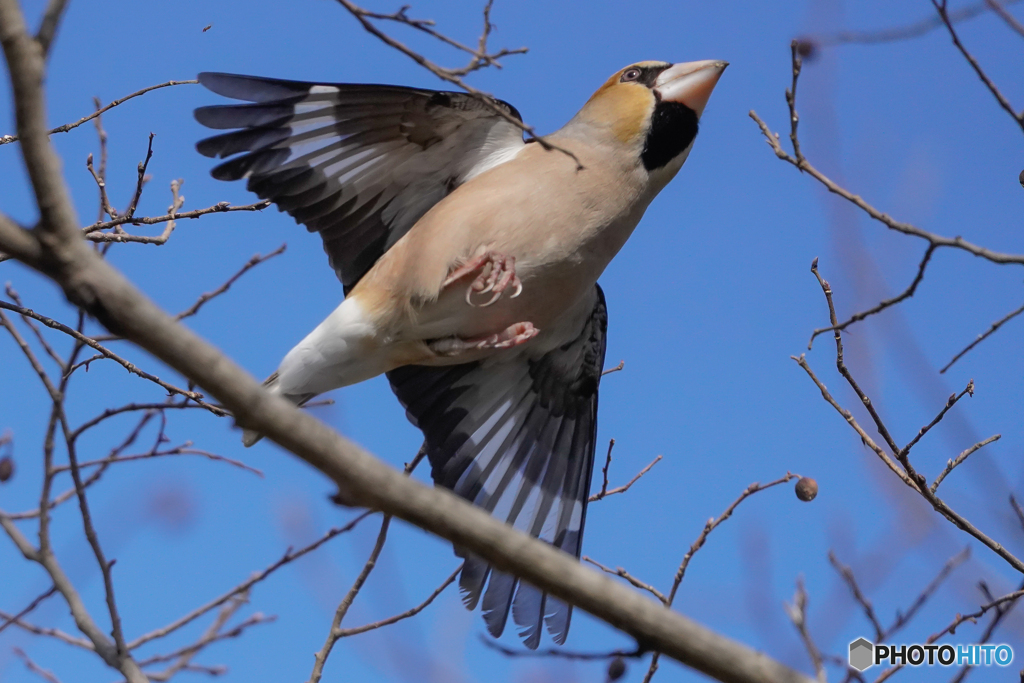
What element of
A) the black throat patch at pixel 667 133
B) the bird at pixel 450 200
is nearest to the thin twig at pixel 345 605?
the bird at pixel 450 200

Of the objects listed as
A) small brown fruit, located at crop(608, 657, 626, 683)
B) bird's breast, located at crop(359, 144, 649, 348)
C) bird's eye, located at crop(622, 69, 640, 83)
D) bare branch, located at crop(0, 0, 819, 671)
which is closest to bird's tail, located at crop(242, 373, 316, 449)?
bird's breast, located at crop(359, 144, 649, 348)

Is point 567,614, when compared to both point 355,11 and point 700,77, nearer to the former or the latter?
point 700,77

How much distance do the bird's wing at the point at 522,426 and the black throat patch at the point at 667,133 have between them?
0.85m

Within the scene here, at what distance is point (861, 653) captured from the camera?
2.85 meters

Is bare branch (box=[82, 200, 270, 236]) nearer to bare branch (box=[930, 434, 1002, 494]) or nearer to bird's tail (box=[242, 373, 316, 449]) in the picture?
bird's tail (box=[242, 373, 316, 449])

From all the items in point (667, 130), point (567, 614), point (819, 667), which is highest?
point (667, 130)

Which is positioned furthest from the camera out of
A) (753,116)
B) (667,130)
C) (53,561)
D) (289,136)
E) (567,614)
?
(567,614)

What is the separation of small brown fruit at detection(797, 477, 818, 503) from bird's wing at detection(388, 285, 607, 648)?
1258 millimetres

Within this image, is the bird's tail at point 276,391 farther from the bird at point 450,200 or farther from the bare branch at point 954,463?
the bare branch at point 954,463

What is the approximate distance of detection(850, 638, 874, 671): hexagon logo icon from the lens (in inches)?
111

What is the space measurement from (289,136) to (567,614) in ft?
7.26

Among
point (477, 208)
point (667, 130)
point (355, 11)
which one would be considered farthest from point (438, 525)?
point (667, 130)

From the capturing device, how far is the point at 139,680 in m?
2.44

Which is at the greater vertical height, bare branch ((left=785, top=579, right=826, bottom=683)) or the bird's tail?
the bird's tail
